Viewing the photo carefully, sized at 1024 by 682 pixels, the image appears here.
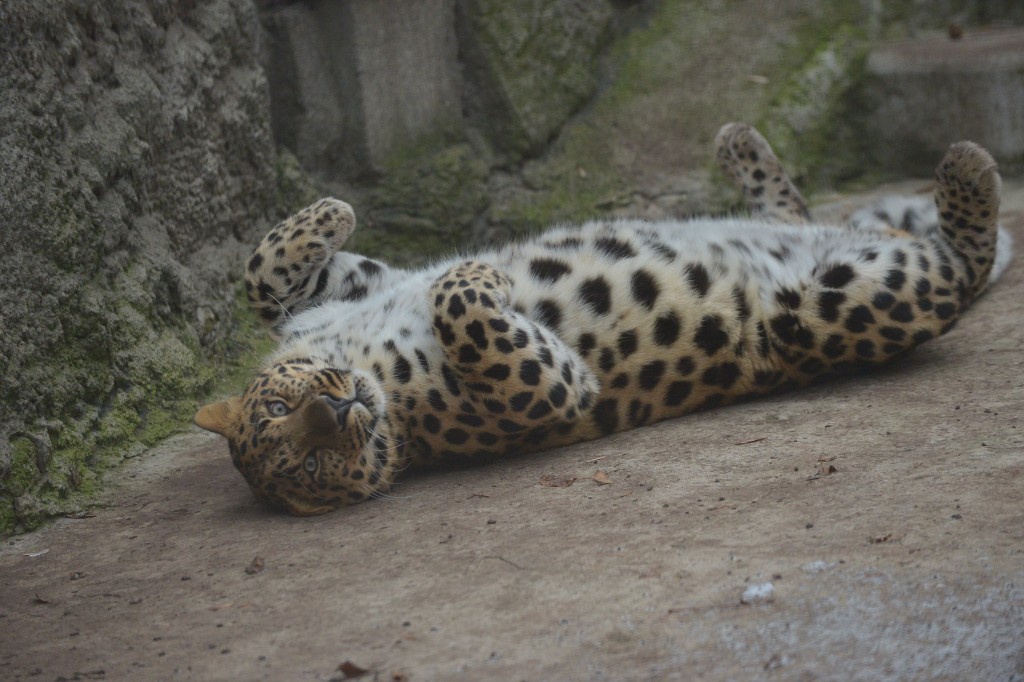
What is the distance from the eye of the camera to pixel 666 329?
5582 millimetres

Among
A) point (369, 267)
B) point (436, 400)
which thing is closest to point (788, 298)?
point (436, 400)

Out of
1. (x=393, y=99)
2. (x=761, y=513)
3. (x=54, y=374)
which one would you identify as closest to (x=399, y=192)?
(x=393, y=99)

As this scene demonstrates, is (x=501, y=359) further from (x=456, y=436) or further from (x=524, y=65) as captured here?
(x=524, y=65)

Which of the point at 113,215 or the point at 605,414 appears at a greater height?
the point at 113,215

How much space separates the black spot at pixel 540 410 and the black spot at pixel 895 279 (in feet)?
5.87

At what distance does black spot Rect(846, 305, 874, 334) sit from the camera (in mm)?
5648

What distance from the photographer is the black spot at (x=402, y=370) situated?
17.4 ft

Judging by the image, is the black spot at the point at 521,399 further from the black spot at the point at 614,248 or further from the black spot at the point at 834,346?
the black spot at the point at 834,346

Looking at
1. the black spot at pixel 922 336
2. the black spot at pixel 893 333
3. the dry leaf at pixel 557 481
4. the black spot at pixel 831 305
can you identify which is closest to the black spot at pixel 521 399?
the dry leaf at pixel 557 481

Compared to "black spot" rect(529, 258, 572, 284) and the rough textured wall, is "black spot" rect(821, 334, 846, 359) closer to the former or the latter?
"black spot" rect(529, 258, 572, 284)

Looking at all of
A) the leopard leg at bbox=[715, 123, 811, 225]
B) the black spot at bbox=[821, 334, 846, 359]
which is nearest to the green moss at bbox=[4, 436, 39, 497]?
the black spot at bbox=[821, 334, 846, 359]

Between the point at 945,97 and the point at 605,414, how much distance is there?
5.25 m

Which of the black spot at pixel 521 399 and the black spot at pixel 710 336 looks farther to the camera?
the black spot at pixel 710 336

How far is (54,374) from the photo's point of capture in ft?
18.1
